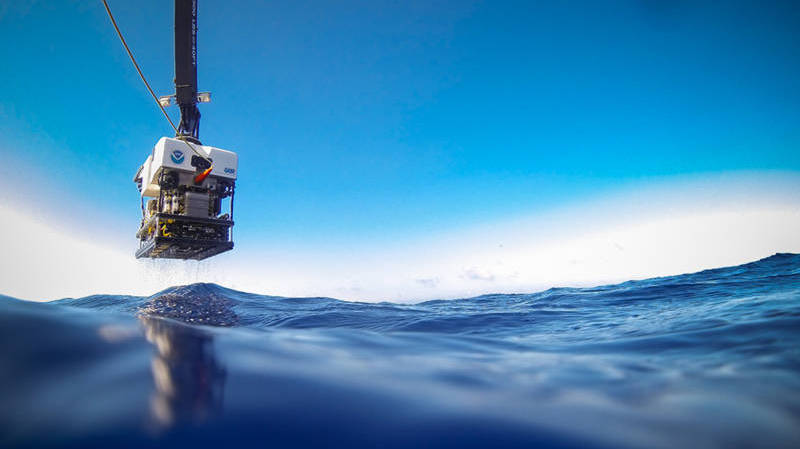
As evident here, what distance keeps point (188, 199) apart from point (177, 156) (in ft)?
5.65

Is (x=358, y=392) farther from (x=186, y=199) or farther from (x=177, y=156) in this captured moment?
(x=177, y=156)

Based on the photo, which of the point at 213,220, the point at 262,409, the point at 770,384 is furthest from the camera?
the point at 213,220

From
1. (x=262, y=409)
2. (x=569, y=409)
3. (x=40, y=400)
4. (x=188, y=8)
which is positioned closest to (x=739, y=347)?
(x=569, y=409)

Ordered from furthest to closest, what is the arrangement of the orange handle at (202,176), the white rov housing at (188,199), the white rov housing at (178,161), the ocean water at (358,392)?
1. the orange handle at (202,176)
2. the white rov housing at (178,161)
3. the white rov housing at (188,199)
4. the ocean water at (358,392)

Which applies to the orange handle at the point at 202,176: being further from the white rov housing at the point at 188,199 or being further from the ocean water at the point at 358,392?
the ocean water at the point at 358,392

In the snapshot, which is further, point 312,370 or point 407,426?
point 312,370

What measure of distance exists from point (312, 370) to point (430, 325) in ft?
11.4

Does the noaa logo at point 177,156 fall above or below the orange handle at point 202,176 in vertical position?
above

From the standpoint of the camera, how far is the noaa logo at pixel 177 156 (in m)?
10.3

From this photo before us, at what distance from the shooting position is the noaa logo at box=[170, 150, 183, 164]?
34.0 ft

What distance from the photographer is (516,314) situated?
6668mm

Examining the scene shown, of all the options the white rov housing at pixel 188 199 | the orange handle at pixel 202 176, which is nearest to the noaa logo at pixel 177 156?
the white rov housing at pixel 188 199

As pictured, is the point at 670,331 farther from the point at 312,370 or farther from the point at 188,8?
the point at 188,8

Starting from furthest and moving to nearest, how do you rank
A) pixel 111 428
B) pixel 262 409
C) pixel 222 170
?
pixel 222 170 → pixel 262 409 → pixel 111 428
